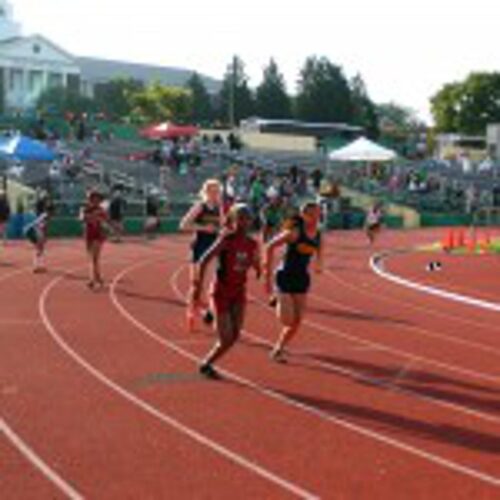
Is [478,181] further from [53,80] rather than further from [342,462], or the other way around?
[53,80]

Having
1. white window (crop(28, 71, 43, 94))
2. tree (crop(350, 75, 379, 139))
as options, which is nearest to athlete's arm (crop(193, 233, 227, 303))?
tree (crop(350, 75, 379, 139))

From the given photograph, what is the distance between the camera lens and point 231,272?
10250 mm

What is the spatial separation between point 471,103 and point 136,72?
156ft

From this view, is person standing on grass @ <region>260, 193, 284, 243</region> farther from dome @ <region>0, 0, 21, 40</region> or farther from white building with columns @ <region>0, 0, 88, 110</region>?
dome @ <region>0, 0, 21, 40</region>

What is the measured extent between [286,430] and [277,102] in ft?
293

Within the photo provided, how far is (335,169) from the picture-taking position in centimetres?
5425

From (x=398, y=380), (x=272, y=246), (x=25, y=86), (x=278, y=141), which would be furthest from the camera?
(x=25, y=86)

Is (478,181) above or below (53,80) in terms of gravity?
below

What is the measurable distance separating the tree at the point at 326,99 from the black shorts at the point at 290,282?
85576 mm

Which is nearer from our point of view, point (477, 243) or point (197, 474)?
point (197, 474)

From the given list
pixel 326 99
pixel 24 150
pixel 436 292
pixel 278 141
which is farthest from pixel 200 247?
pixel 326 99

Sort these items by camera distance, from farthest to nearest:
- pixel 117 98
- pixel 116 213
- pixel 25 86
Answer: pixel 25 86, pixel 117 98, pixel 116 213

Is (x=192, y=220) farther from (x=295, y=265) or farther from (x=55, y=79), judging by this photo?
(x=55, y=79)

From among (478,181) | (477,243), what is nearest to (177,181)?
(477,243)
